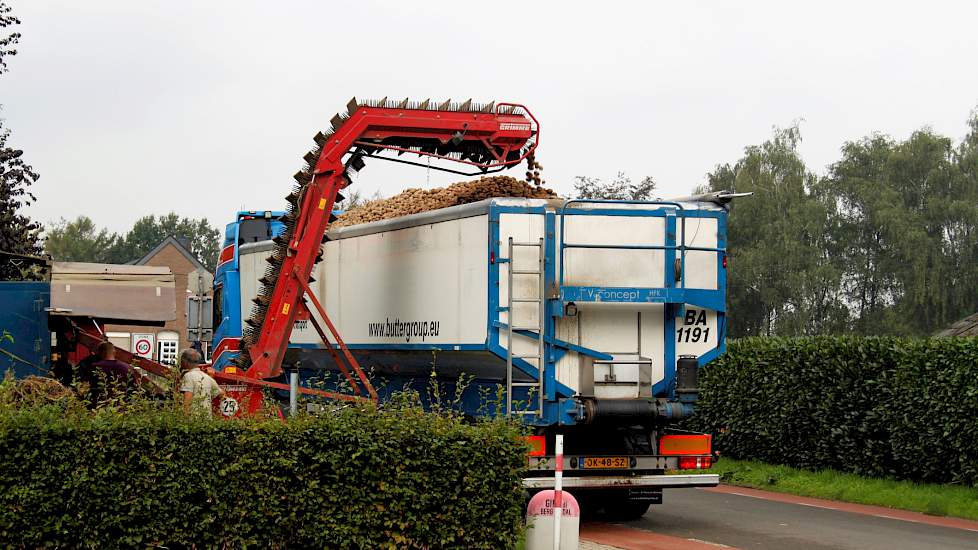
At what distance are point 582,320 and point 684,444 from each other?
1890 mm

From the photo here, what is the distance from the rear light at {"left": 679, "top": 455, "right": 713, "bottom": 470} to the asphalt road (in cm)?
73

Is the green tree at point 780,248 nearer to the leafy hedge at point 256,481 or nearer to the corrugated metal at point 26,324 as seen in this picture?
the corrugated metal at point 26,324

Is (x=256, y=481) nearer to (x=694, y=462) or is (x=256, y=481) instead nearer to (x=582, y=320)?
(x=582, y=320)

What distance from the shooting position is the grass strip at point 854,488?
16109 millimetres

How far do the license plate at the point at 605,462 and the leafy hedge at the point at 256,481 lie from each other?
327 cm

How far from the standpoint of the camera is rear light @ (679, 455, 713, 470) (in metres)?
13.8

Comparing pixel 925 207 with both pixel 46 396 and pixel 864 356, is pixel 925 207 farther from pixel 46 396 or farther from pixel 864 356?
pixel 46 396

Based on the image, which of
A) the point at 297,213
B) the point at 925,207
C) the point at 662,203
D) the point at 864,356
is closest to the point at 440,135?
the point at 297,213

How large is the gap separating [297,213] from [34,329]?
11.0ft

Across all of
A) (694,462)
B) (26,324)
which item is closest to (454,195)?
(694,462)

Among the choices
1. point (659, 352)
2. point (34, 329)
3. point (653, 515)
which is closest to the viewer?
point (659, 352)

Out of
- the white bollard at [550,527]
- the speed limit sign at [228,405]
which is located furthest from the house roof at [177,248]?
the white bollard at [550,527]

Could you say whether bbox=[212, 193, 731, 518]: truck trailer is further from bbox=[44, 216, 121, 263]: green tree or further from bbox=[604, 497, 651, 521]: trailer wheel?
bbox=[44, 216, 121, 263]: green tree

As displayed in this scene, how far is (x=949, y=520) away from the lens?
50.9ft
